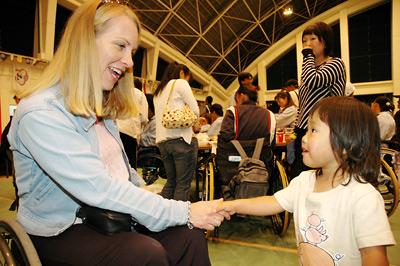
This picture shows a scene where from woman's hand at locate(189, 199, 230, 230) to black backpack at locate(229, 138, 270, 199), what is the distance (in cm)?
108

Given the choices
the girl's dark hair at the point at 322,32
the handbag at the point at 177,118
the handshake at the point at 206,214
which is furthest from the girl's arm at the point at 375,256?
the handbag at the point at 177,118

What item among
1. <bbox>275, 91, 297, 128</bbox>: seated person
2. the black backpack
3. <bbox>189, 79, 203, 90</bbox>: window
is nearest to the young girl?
the black backpack

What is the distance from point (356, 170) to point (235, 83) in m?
15.2

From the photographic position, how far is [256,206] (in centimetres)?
142

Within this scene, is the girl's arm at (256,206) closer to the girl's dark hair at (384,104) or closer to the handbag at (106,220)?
the handbag at (106,220)

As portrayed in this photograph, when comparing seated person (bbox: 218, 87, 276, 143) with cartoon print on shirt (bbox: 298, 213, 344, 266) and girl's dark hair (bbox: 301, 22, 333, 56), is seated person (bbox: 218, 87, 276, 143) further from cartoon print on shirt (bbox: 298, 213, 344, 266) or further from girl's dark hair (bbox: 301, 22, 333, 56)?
cartoon print on shirt (bbox: 298, 213, 344, 266)

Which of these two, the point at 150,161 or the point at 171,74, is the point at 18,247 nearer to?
the point at 171,74

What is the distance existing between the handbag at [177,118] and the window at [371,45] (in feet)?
38.1

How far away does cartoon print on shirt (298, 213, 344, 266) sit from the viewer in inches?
46.1

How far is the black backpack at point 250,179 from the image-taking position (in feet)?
7.73

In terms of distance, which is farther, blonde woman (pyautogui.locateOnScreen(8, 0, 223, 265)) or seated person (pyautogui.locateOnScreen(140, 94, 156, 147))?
seated person (pyautogui.locateOnScreen(140, 94, 156, 147))

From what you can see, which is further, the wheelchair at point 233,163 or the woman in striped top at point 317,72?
the wheelchair at point 233,163

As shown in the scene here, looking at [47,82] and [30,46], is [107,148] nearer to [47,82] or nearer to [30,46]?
[47,82]

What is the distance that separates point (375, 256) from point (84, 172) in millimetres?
966
